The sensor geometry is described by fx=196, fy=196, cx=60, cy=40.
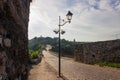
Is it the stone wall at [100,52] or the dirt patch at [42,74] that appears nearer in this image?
the dirt patch at [42,74]

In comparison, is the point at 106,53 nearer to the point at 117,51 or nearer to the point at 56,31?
the point at 117,51

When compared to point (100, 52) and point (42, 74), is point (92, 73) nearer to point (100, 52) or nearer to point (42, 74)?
point (42, 74)

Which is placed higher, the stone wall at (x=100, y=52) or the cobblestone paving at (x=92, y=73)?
the stone wall at (x=100, y=52)

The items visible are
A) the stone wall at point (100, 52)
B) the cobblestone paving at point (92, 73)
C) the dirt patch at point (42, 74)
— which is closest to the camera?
the dirt patch at point (42, 74)

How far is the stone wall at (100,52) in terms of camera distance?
2111cm

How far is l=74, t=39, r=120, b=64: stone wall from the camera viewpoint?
2111 cm

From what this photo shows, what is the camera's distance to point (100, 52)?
78.5 feet

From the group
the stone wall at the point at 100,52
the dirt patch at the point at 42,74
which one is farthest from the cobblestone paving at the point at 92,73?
the stone wall at the point at 100,52

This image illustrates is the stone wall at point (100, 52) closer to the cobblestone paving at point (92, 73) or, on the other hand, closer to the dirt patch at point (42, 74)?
the cobblestone paving at point (92, 73)

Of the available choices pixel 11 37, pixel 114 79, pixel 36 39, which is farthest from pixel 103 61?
pixel 36 39

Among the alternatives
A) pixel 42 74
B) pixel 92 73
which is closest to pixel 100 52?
pixel 92 73

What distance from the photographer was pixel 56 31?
54.7 ft

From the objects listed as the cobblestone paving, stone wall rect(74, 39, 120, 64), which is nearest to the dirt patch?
the cobblestone paving

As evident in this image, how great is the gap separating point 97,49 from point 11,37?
844 inches
